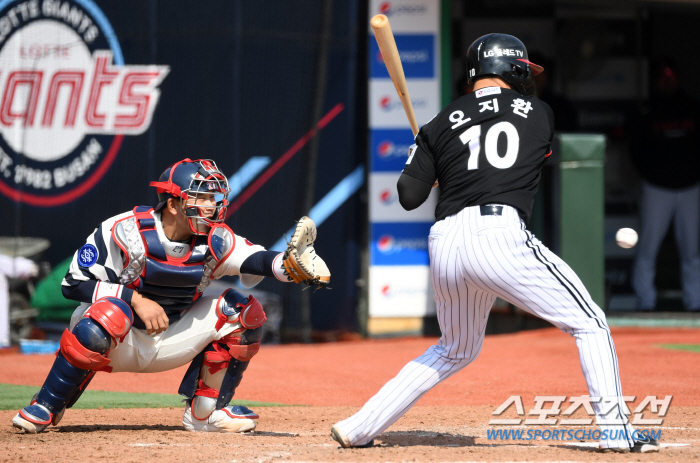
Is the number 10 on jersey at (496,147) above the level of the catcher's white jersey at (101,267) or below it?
above

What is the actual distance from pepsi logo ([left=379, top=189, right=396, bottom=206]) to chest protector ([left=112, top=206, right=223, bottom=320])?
15.4 feet

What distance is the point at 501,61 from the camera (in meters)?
3.48

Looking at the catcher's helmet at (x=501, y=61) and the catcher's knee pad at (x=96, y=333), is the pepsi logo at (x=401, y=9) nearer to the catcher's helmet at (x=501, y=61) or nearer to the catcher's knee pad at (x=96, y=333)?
the catcher's helmet at (x=501, y=61)

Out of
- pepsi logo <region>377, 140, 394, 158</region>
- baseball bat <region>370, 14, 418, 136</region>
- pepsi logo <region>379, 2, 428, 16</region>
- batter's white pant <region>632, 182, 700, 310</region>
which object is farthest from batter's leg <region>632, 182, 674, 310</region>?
baseball bat <region>370, 14, 418, 136</region>

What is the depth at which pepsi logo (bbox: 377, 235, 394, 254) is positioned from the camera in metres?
8.67

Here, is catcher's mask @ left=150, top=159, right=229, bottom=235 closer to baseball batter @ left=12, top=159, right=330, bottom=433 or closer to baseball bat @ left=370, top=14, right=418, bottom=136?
baseball batter @ left=12, top=159, right=330, bottom=433

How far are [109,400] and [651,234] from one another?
5.94m

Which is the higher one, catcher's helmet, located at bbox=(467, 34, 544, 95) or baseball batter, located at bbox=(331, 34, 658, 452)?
catcher's helmet, located at bbox=(467, 34, 544, 95)

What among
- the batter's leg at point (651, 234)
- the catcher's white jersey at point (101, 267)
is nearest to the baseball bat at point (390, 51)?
the catcher's white jersey at point (101, 267)

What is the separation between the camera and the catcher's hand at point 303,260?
3.79m

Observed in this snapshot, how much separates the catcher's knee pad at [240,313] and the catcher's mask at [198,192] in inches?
14.2

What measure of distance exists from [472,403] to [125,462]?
2394mm

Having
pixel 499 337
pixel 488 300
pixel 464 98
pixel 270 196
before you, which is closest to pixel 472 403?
pixel 488 300

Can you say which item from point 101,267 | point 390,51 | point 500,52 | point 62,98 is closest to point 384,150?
point 62,98
